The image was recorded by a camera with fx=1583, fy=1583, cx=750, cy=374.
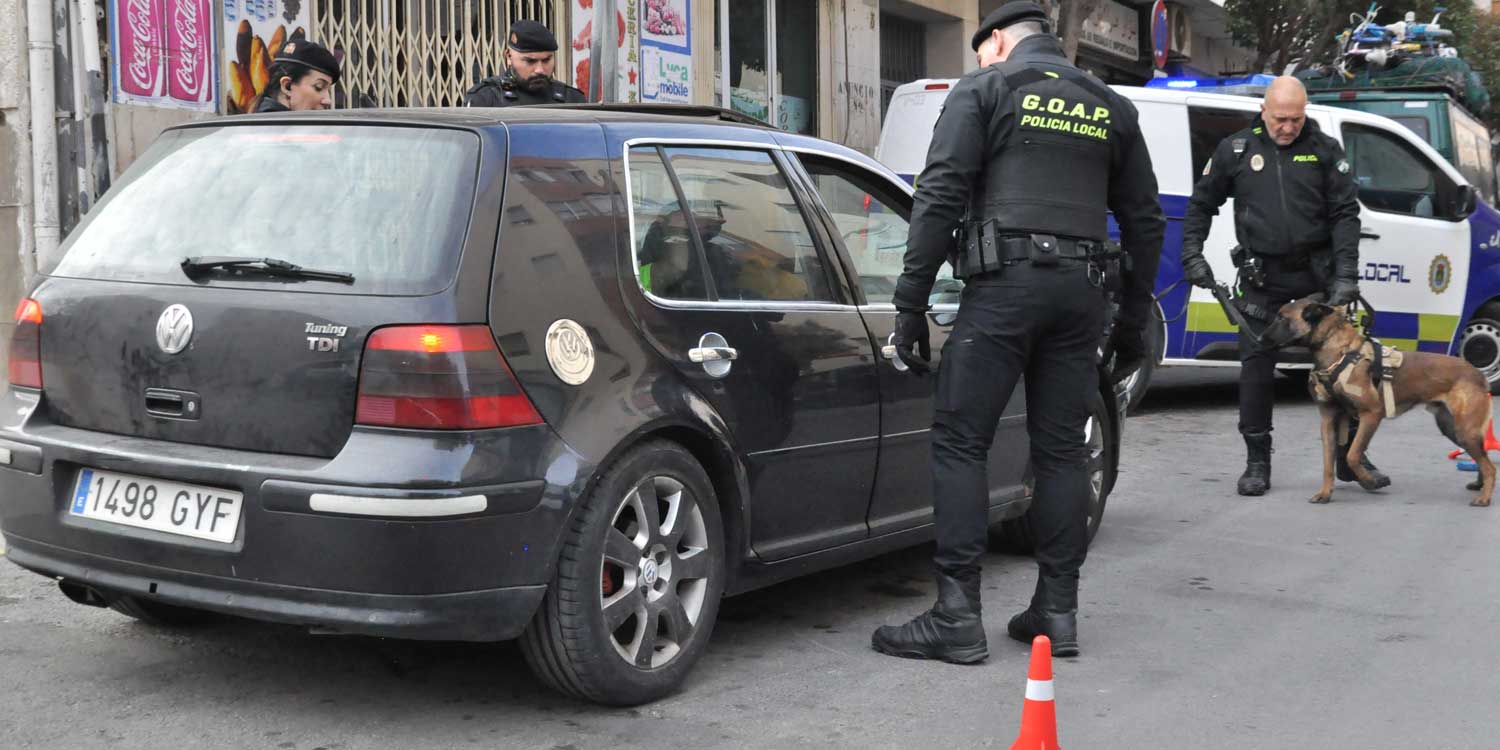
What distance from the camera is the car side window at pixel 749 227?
4328mm

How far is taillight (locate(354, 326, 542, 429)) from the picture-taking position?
11.4 ft

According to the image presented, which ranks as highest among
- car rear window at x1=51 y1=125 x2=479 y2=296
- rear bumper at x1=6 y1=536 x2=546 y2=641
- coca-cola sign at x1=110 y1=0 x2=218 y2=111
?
coca-cola sign at x1=110 y1=0 x2=218 y2=111

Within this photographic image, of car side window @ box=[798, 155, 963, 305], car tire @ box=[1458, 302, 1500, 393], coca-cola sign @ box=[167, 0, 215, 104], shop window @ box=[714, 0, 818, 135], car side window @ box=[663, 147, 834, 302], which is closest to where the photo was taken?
car side window @ box=[663, 147, 834, 302]

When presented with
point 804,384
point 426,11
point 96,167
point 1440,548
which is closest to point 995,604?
point 804,384

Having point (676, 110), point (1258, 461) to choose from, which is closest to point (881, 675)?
point (676, 110)

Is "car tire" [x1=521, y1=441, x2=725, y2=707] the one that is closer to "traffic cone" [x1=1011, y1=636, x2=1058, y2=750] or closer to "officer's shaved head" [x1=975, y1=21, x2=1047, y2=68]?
"traffic cone" [x1=1011, y1=636, x2=1058, y2=750]

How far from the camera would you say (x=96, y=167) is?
28.1 feet

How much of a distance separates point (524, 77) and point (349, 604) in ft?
12.8

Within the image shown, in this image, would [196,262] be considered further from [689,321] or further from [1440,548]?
[1440,548]

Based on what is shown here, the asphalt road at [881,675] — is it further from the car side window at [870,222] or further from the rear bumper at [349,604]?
the car side window at [870,222]

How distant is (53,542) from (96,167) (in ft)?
17.5

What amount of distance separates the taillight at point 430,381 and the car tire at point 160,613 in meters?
1.23

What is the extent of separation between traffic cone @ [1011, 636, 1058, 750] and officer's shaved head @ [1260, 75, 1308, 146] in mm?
5093

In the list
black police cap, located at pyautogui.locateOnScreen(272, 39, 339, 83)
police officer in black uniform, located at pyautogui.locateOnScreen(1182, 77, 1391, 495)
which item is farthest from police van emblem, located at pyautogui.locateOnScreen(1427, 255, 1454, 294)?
black police cap, located at pyautogui.locateOnScreen(272, 39, 339, 83)
